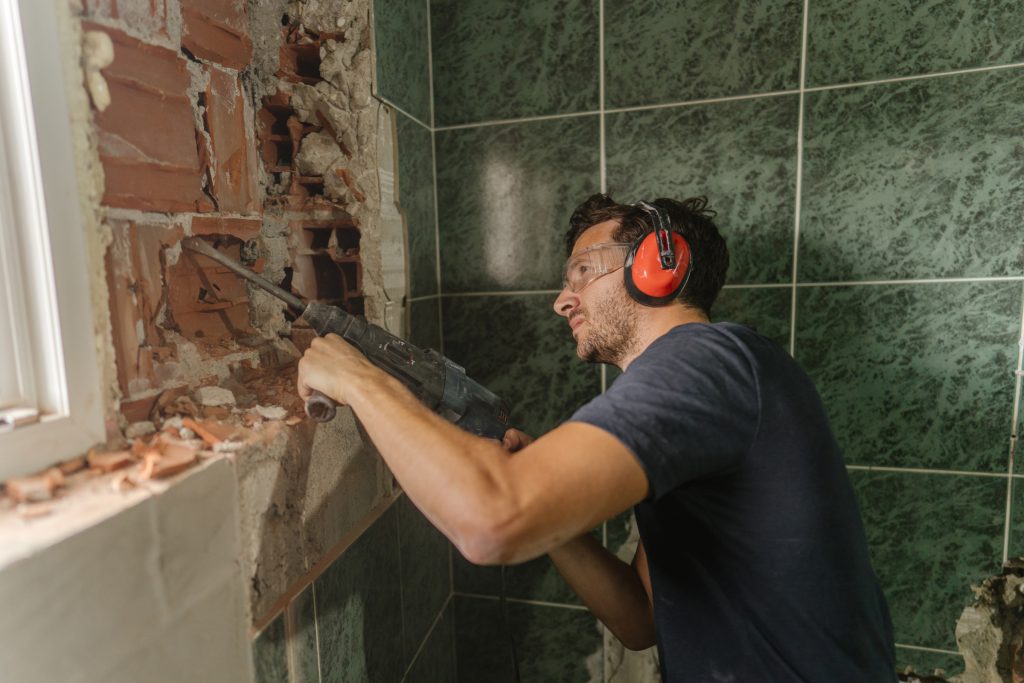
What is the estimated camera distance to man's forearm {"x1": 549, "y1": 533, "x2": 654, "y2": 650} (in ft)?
3.69

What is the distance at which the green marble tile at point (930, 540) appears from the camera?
4.32 ft

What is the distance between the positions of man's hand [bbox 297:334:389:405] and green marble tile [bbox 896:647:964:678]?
155cm

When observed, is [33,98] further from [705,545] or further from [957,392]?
[957,392]

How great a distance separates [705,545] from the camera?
2.84 ft

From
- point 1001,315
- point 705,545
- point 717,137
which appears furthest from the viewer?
point 717,137

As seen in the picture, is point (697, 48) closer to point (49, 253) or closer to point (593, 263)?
point (593, 263)

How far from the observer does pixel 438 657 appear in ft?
5.15

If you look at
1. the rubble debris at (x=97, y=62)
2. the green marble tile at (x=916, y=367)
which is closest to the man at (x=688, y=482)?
the rubble debris at (x=97, y=62)

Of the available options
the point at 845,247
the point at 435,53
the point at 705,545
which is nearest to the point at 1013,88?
the point at 845,247

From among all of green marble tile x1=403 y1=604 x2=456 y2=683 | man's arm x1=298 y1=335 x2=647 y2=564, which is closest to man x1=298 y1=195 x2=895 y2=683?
man's arm x1=298 y1=335 x2=647 y2=564

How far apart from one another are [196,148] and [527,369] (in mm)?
965

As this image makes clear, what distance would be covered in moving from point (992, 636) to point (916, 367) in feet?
2.36

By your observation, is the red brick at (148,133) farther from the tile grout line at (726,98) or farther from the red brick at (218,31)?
the tile grout line at (726,98)

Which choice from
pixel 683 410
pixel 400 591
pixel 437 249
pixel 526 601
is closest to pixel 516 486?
pixel 683 410
